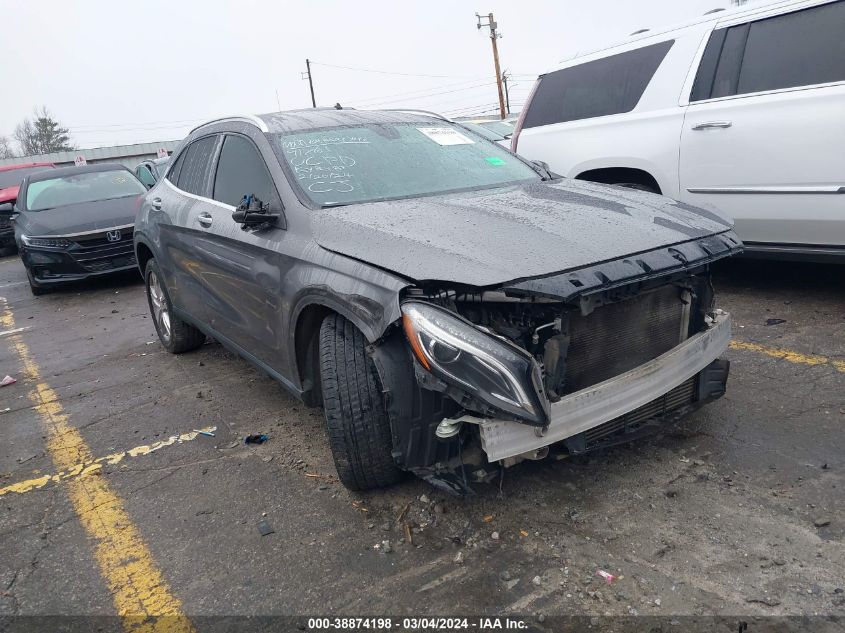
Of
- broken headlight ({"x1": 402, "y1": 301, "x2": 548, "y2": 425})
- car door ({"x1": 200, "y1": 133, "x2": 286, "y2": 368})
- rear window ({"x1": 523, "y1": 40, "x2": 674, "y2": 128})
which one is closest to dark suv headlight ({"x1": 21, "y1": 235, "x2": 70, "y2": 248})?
car door ({"x1": 200, "y1": 133, "x2": 286, "y2": 368})

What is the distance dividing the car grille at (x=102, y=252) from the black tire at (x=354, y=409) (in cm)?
684

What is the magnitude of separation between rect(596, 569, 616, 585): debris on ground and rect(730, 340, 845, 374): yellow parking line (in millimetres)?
2230

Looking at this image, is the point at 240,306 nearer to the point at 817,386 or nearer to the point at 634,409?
the point at 634,409

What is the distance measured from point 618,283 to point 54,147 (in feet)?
275

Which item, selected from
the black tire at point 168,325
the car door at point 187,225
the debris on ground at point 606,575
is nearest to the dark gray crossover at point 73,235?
the black tire at point 168,325

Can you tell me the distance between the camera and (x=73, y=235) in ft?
28.7

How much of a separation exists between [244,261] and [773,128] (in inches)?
141

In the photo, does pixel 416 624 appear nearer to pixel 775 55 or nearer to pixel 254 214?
pixel 254 214

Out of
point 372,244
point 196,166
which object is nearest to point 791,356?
point 372,244

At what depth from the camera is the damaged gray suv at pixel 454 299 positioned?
246 centimetres

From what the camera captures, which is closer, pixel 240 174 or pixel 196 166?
pixel 240 174

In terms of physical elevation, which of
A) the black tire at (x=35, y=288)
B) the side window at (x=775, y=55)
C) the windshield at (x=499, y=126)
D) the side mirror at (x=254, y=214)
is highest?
the side window at (x=775, y=55)

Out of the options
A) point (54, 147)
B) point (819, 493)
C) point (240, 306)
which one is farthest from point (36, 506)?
point (54, 147)

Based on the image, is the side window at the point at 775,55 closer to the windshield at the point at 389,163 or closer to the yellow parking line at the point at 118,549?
the windshield at the point at 389,163
